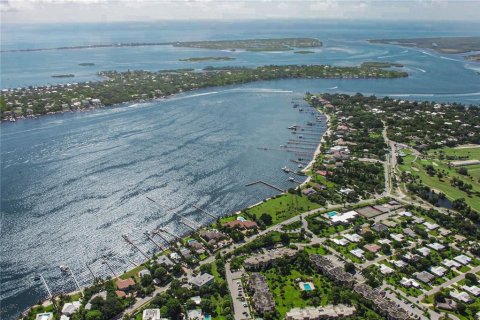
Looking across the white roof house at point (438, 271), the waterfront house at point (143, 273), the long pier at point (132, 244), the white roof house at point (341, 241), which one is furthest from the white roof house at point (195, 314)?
the white roof house at point (438, 271)

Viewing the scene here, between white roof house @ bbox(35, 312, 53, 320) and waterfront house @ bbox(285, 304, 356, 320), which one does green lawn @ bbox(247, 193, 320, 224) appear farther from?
white roof house @ bbox(35, 312, 53, 320)

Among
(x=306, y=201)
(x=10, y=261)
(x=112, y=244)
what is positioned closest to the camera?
(x=10, y=261)

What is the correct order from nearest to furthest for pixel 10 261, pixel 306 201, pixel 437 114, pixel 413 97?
pixel 10 261 → pixel 306 201 → pixel 437 114 → pixel 413 97

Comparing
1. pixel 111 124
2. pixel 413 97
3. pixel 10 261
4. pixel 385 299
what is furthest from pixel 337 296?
pixel 413 97

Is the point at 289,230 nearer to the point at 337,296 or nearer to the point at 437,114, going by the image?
the point at 337,296

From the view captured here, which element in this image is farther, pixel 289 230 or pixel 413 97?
pixel 413 97

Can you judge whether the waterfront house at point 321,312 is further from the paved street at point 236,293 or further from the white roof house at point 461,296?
the white roof house at point 461,296

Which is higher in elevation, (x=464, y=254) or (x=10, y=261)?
(x=464, y=254)
